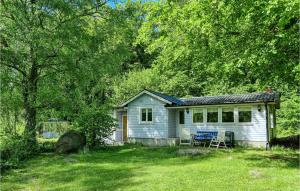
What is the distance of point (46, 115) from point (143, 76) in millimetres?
14792

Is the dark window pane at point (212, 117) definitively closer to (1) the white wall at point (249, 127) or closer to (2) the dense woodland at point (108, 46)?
(1) the white wall at point (249, 127)

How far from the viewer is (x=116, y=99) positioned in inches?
1231

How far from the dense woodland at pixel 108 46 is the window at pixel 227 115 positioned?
280cm

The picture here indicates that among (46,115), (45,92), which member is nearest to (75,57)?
(45,92)

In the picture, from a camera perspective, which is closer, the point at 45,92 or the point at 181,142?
the point at 45,92

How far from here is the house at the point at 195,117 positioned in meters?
18.0

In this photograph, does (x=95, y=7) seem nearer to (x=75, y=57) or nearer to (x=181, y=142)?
(x=75, y=57)

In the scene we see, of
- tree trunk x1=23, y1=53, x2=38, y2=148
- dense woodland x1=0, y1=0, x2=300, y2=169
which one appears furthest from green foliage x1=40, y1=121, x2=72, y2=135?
tree trunk x1=23, y1=53, x2=38, y2=148

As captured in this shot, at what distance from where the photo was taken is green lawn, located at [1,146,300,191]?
9.10 meters

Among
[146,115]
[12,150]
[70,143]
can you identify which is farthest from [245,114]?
[12,150]

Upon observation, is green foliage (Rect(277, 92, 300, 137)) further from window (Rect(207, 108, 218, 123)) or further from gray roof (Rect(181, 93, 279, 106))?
window (Rect(207, 108, 218, 123))

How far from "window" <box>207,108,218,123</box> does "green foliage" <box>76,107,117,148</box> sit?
5.87 metres

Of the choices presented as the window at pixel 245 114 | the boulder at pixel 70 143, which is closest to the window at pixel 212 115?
the window at pixel 245 114

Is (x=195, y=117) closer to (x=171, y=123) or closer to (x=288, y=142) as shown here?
(x=171, y=123)
